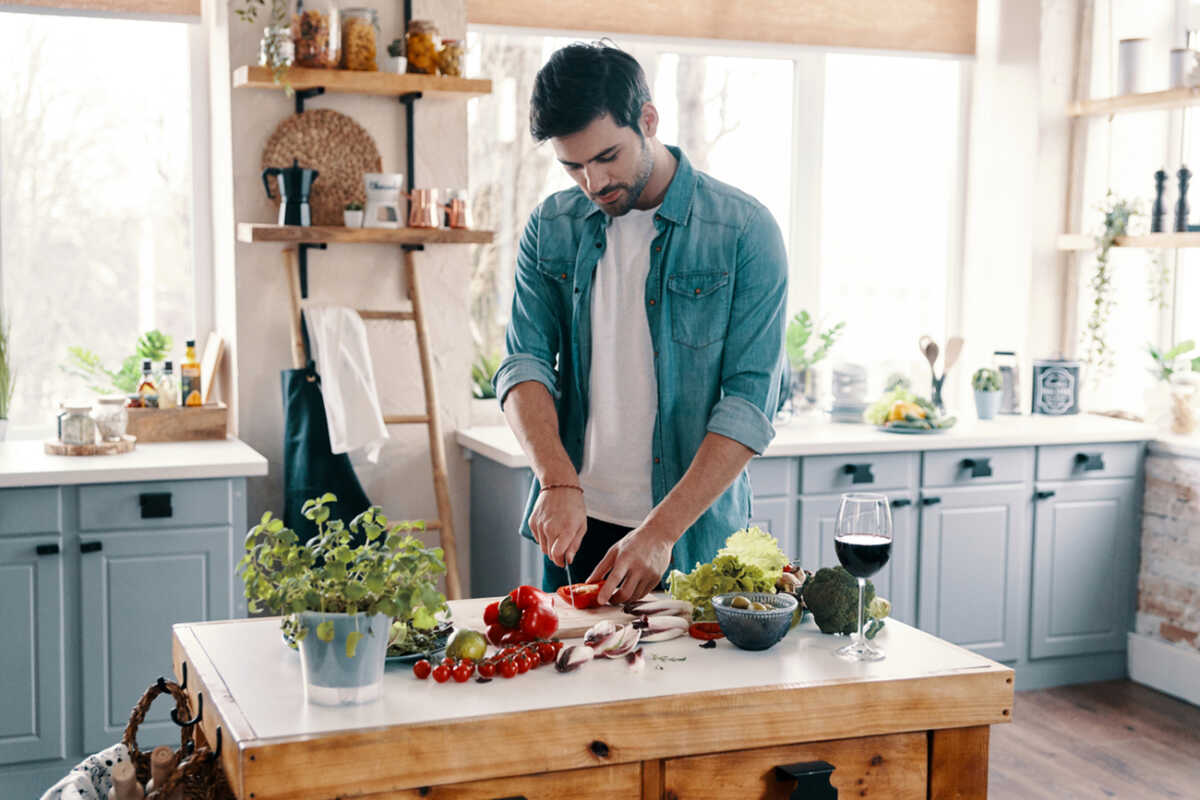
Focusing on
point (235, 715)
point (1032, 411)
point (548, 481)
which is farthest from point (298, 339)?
point (1032, 411)

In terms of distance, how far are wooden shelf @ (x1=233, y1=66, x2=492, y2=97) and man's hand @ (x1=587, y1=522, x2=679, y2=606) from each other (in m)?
2.14

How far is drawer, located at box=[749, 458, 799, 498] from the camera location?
157 inches

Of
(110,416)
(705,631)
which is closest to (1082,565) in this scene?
(705,631)

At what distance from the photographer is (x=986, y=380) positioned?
4688 mm

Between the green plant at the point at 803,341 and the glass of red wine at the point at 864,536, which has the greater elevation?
the green plant at the point at 803,341

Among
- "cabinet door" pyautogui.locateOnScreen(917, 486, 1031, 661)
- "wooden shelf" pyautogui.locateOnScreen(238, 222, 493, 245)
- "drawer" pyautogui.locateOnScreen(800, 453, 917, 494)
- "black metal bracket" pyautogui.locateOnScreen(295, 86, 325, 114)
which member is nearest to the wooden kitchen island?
"wooden shelf" pyautogui.locateOnScreen(238, 222, 493, 245)

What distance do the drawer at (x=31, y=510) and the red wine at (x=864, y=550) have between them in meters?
2.30

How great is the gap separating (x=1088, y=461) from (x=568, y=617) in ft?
9.90

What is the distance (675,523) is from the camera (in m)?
2.08

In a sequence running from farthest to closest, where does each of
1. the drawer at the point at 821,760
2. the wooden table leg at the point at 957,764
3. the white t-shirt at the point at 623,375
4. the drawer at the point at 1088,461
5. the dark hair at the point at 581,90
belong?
the drawer at the point at 1088,461 → the white t-shirt at the point at 623,375 → the dark hair at the point at 581,90 → the wooden table leg at the point at 957,764 → the drawer at the point at 821,760

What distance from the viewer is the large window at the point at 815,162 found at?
14.4ft

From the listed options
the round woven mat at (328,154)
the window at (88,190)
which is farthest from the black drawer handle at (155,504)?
the round woven mat at (328,154)

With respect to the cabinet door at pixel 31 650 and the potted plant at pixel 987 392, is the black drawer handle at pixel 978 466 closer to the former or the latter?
the potted plant at pixel 987 392

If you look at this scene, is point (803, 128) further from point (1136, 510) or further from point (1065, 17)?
point (1136, 510)
